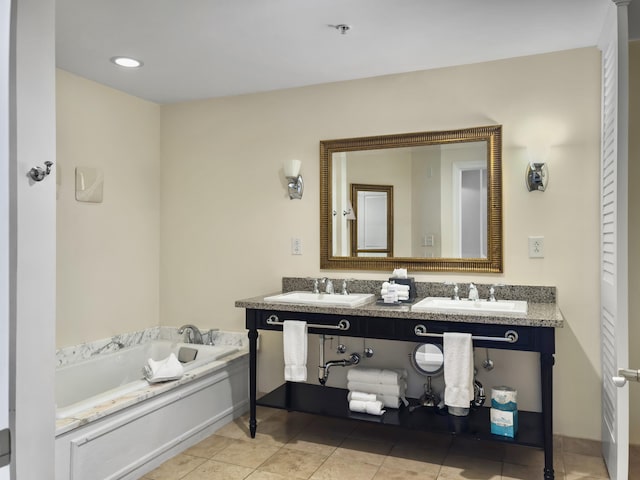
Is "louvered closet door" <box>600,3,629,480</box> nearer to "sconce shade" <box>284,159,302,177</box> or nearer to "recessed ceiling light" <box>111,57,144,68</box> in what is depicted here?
"sconce shade" <box>284,159,302,177</box>

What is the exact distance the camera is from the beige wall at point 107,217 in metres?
3.08

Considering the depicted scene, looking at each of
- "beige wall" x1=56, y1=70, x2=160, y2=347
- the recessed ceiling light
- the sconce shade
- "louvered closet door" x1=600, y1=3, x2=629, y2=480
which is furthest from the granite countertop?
the recessed ceiling light

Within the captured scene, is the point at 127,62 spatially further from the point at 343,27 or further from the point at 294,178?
the point at 343,27

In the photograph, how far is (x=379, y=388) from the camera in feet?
9.30

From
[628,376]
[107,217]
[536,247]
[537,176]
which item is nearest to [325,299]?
[536,247]

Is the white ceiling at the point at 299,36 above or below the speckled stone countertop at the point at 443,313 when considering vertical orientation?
above

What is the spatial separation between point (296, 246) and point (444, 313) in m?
1.27

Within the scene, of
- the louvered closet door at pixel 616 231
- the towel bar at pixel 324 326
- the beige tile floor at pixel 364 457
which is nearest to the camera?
the louvered closet door at pixel 616 231

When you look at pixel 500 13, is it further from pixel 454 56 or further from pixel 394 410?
pixel 394 410

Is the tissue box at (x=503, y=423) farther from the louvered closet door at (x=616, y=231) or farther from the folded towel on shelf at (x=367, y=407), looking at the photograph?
the folded towel on shelf at (x=367, y=407)

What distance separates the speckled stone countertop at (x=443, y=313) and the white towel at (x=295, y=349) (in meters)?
0.09

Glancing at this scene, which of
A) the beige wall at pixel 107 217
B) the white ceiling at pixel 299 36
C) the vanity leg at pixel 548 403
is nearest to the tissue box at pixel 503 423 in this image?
the vanity leg at pixel 548 403

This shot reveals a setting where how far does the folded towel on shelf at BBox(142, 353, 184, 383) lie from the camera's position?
2625 millimetres

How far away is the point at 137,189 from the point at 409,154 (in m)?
1.94
